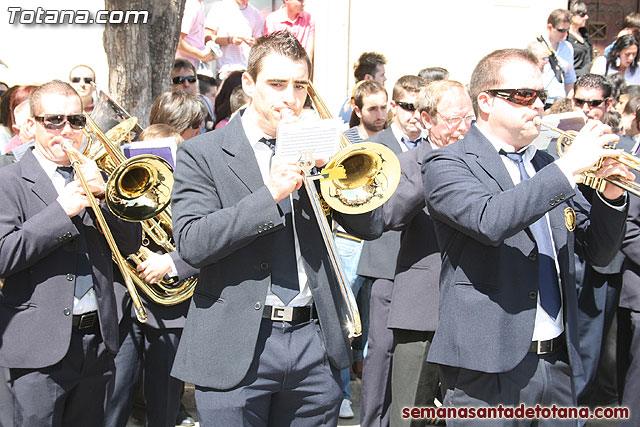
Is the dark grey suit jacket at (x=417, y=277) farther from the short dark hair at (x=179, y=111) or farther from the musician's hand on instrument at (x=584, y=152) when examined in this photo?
the short dark hair at (x=179, y=111)

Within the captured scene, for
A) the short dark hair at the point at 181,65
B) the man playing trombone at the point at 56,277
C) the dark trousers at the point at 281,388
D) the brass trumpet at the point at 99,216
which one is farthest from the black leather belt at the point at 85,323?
the short dark hair at the point at 181,65

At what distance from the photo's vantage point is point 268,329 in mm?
3359

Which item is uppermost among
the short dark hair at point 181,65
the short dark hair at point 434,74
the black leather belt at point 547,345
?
the short dark hair at point 434,74

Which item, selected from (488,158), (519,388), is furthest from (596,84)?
(519,388)

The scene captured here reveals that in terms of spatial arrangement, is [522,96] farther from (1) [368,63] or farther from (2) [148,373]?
(1) [368,63]

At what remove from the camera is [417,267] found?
4832mm

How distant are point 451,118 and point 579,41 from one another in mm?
6828

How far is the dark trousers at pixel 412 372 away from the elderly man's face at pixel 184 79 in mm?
4324

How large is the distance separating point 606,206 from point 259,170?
158 centimetres

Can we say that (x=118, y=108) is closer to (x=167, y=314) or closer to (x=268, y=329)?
(x=167, y=314)

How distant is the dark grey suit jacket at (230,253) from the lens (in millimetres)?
3223

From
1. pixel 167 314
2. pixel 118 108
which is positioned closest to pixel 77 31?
pixel 118 108

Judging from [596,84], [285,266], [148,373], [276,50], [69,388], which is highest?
[276,50]

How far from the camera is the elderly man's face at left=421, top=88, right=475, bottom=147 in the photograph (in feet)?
16.5
